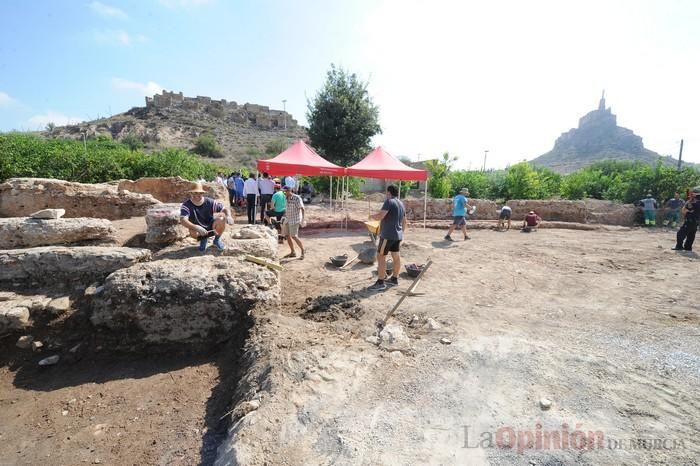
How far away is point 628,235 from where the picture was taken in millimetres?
11742

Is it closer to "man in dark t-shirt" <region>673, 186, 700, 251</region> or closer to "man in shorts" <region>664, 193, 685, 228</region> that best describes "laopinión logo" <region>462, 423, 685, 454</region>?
"man in dark t-shirt" <region>673, 186, 700, 251</region>

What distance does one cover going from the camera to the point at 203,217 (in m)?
4.96

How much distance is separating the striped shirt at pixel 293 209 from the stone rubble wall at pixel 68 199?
4.00m

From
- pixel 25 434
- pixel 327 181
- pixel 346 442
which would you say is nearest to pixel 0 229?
pixel 25 434

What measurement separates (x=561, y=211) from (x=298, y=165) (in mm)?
12477

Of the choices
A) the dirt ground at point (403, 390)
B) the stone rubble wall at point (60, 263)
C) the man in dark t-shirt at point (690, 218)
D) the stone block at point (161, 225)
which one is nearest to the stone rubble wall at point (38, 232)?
the stone rubble wall at point (60, 263)

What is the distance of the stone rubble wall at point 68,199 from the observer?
271 inches

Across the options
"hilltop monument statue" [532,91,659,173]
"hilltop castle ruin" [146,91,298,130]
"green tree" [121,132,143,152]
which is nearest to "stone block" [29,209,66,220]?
"green tree" [121,132,143,152]

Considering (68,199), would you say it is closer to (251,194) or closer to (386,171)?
(251,194)

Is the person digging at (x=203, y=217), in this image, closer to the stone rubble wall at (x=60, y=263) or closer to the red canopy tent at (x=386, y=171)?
the stone rubble wall at (x=60, y=263)

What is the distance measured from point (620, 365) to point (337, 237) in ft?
23.4

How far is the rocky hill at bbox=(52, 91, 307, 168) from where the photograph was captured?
123 feet

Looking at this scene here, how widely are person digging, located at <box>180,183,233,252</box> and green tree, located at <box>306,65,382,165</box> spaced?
1531 cm

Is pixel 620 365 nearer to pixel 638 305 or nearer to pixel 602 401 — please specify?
pixel 602 401
